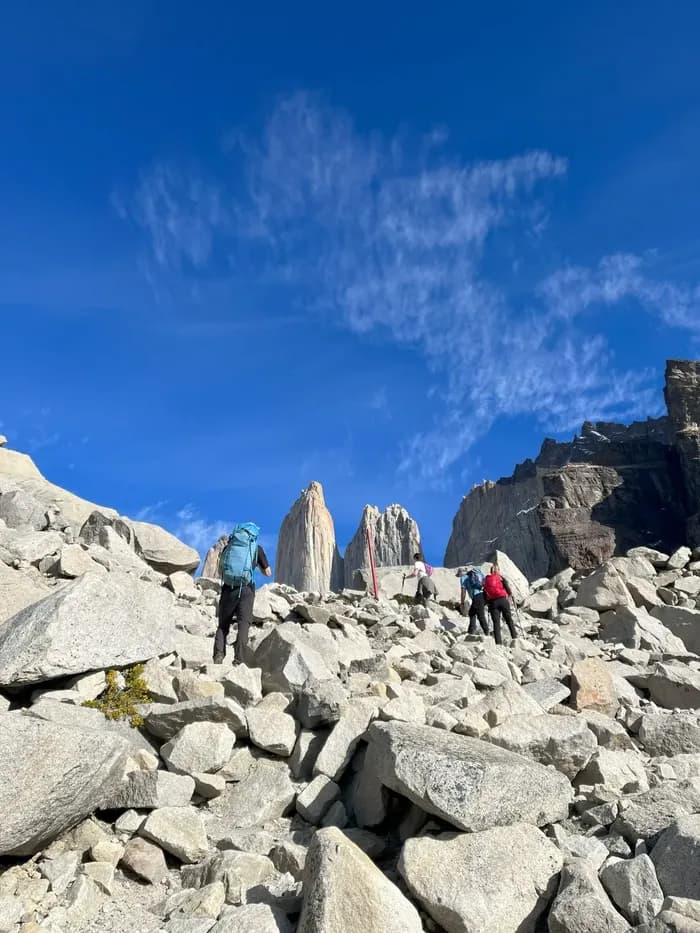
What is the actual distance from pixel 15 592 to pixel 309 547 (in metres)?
88.6

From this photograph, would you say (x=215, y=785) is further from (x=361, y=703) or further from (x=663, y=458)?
(x=663, y=458)

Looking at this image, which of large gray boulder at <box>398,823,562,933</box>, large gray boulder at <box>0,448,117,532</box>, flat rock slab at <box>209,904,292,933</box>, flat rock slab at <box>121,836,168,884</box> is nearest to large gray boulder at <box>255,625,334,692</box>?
flat rock slab at <box>121,836,168,884</box>

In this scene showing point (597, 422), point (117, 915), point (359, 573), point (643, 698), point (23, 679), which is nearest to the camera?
point (117, 915)

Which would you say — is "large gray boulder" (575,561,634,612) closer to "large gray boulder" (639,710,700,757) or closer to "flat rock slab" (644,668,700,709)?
"flat rock slab" (644,668,700,709)

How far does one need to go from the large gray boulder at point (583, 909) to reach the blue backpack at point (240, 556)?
7.15 meters

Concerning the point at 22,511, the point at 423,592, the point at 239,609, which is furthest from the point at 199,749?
the point at 423,592

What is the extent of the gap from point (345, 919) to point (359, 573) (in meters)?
28.5

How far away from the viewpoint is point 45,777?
510cm

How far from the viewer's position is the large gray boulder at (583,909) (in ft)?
13.6

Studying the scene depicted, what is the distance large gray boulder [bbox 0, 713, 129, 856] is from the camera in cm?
491

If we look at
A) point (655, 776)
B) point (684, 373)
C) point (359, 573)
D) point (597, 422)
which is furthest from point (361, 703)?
point (597, 422)

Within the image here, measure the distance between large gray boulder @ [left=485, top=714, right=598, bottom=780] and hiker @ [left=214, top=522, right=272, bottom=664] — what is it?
16.0 feet

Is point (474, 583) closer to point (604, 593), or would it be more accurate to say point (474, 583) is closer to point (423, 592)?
point (423, 592)

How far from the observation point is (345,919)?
4125 mm
